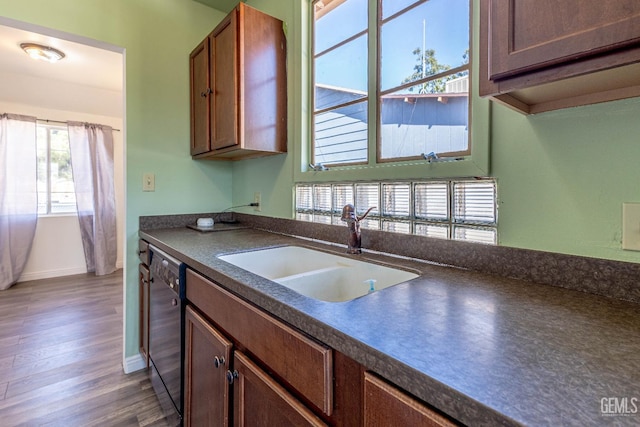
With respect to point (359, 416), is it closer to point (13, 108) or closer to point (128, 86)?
point (128, 86)

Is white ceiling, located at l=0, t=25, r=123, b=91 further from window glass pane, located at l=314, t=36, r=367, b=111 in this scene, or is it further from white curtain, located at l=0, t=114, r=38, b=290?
window glass pane, located at l=314, t=36, r=367, b=111

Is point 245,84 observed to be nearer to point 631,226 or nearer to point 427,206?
point 427,206

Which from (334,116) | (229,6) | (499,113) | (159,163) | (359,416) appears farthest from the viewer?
(229,6)

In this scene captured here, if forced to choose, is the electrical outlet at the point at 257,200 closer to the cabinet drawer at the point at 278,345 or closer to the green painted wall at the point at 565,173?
the cabinet drawer at the point at 278,345

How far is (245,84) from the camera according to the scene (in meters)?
1.65

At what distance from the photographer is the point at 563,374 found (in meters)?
0.43

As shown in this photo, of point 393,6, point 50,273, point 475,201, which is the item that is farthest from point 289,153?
point 50,273

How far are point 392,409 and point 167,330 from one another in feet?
4.28

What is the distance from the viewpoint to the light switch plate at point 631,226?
71 cm

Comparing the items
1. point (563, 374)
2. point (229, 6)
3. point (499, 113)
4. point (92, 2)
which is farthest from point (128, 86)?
point (563, 374)

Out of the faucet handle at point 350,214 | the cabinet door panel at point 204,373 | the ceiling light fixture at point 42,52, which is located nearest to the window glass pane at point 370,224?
the faucet handle at point 350,214

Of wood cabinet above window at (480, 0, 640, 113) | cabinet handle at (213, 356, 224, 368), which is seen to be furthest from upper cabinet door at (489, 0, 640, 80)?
cabinet handle at (213, 356, 224, 368)

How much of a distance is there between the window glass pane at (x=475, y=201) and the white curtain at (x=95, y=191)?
4.54 m

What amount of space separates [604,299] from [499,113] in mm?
569
